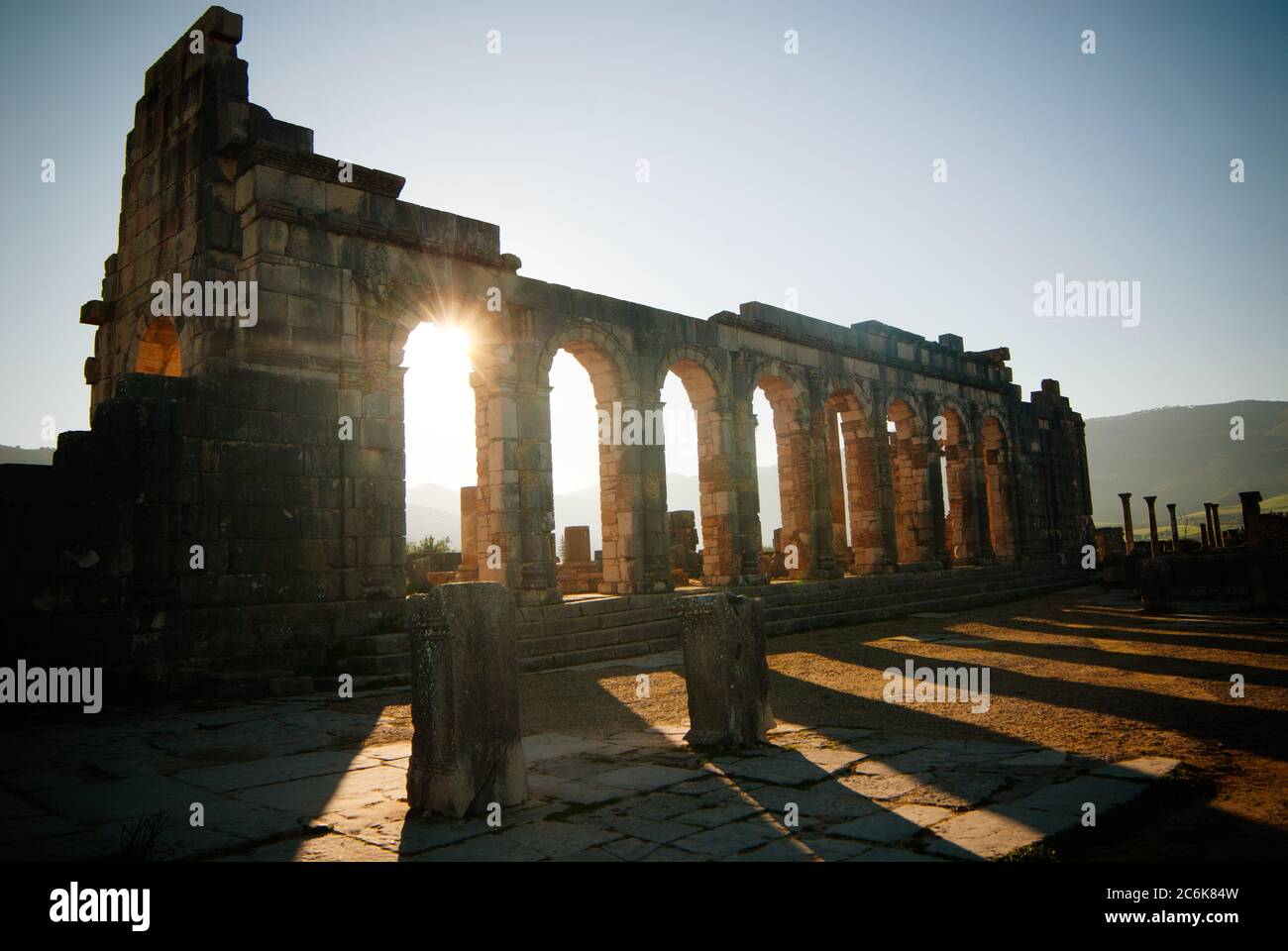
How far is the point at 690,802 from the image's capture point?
412cm

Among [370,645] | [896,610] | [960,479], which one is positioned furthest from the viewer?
[960,479]

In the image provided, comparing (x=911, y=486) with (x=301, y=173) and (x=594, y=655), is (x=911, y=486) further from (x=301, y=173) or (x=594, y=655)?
(x=301, y=173)

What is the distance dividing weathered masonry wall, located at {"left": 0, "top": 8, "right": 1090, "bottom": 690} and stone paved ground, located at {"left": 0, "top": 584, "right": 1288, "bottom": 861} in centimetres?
180

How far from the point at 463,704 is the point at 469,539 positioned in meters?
13.4

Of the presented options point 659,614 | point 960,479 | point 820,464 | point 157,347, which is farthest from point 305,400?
point 960,479

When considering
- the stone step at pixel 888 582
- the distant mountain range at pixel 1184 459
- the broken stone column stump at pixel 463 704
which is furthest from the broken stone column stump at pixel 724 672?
the distant mountain range at pixel 1184 459

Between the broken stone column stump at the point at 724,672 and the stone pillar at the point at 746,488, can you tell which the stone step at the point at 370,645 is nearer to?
the broken stone column stump at the point at 724,672

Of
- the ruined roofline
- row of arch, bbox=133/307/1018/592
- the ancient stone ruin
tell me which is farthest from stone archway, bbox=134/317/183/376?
the ancient stone ruin

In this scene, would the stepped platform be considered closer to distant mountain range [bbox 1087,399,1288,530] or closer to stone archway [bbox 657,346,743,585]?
stone archway [bbox 657,346,743,585]

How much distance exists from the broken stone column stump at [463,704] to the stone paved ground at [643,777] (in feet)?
0.53

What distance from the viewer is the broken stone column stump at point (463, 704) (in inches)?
160

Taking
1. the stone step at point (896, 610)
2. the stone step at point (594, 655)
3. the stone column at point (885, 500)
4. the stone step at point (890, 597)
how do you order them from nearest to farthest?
the stone step at point (594, 655)
the stone step at point (896, 610)
the stone step at point (890, 597)
the stone column at point (885, 500)

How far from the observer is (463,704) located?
417 cm

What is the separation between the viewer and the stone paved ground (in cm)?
353
